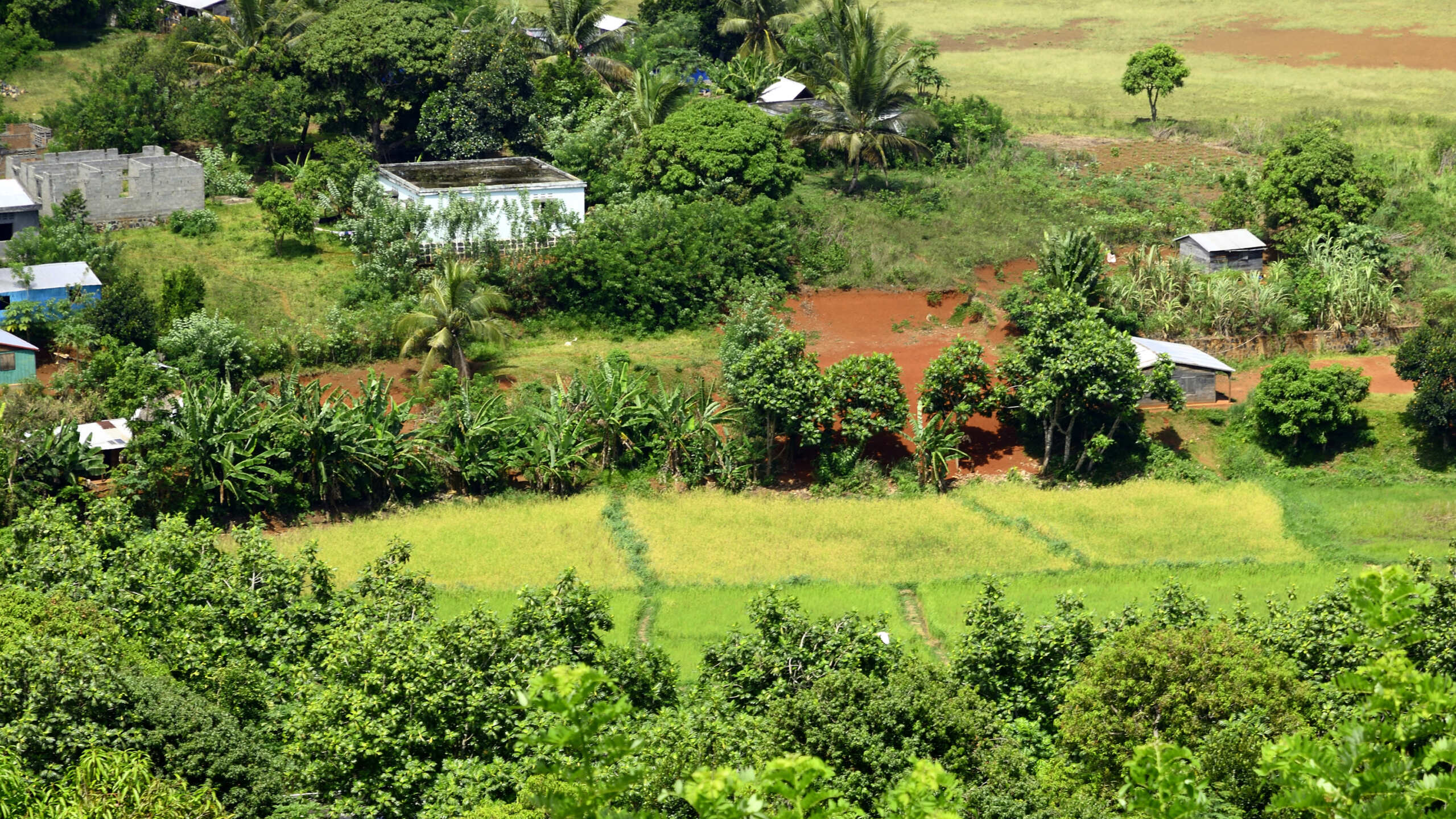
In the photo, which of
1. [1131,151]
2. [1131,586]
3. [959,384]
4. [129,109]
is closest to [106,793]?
[1131,586]

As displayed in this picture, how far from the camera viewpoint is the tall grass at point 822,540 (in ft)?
85.5

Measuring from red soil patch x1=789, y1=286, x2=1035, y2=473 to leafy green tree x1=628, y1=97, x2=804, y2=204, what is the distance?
4.05 m

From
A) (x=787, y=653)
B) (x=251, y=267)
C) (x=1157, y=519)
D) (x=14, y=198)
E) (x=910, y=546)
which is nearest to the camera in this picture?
(x=787, y=653)

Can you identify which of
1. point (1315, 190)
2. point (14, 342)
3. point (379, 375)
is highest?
point (1315, 190)

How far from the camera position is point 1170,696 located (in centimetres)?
1788

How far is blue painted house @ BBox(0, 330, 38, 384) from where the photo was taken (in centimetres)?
3070

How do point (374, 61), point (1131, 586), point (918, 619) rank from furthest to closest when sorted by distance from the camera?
point (374, 61)
point (1131, 586)
point (918, 619)

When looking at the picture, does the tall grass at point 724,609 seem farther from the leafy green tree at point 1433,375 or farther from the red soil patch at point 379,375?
the leafy green tree at point 1433,375

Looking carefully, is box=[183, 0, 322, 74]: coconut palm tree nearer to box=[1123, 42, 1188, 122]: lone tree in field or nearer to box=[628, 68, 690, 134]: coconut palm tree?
box=[628, 68, 690, 134]: coconut palm tree

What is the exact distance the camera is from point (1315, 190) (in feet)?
124

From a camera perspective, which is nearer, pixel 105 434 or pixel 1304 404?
pixel 105 434

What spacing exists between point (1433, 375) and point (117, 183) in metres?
29.4

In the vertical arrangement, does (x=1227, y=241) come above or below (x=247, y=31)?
below

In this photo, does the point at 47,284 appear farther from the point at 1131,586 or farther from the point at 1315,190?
the point at 1315,190
